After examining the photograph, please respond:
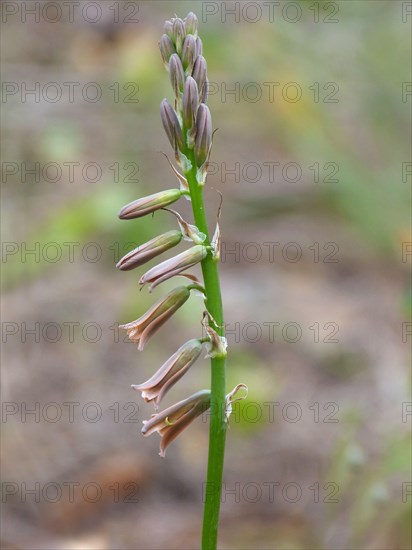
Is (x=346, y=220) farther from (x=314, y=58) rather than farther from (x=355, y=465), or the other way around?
(x=355, y=465)

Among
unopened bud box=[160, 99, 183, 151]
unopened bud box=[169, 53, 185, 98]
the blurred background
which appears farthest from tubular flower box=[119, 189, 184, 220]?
the blurred background

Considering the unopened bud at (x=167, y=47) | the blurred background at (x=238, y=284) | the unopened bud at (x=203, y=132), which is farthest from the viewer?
the blurred background at (x=238, y=284)

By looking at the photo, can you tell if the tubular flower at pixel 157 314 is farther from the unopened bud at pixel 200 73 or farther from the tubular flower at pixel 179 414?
the unopened bud at pixel 200 73

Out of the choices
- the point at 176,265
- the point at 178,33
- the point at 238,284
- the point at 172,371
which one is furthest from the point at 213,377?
the point at 238,284

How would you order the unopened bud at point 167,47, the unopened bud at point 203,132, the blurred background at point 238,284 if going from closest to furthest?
the unopened bud at point 203,132 → the unopened bud at point 167,47 → the blurred background at point 238,284

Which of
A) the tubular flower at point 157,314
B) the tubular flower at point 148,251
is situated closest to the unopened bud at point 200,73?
the tubular flower at point 148,251

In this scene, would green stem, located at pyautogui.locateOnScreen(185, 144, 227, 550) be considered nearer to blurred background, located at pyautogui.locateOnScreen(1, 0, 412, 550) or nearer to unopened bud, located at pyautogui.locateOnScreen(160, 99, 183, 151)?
unopened bud, located at pyautogui.locateOnScreen(160, 99, 183, 151)

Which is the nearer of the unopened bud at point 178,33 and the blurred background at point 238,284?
the unopened bud at point 178,33
